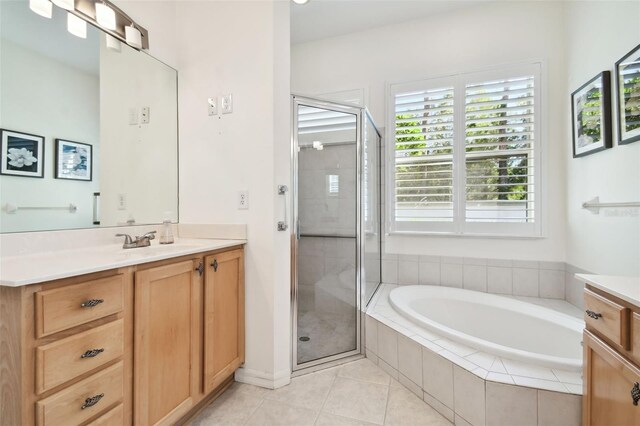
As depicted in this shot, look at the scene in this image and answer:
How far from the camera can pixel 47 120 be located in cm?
126

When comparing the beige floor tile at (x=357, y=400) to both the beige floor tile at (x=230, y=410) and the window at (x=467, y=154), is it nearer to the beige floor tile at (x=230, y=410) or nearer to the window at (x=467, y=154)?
the beige floor tile at (x=230, y=410)

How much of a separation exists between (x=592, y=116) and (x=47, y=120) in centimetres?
311

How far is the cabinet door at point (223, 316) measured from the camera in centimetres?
147

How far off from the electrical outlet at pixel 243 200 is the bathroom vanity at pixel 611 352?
5.54 ft

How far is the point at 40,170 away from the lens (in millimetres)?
1231

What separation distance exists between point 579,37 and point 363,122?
164 cm

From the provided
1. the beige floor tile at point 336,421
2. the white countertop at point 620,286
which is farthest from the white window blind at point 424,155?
the beige floor tile at point 336,421

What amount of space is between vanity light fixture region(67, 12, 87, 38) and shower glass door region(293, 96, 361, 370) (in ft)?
3.76

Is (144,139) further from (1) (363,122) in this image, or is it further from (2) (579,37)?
(2) (579,37)

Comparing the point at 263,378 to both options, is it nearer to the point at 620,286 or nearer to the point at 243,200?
the point at 243,200

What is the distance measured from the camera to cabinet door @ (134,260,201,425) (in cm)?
112

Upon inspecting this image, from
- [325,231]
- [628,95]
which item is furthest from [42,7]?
[628,95]

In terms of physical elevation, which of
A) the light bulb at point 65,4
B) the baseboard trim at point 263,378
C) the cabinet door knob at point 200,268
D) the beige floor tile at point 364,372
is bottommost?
the beige floor tile at point 364,372

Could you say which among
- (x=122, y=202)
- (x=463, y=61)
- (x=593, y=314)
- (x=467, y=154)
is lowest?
(x=593, y=314)
